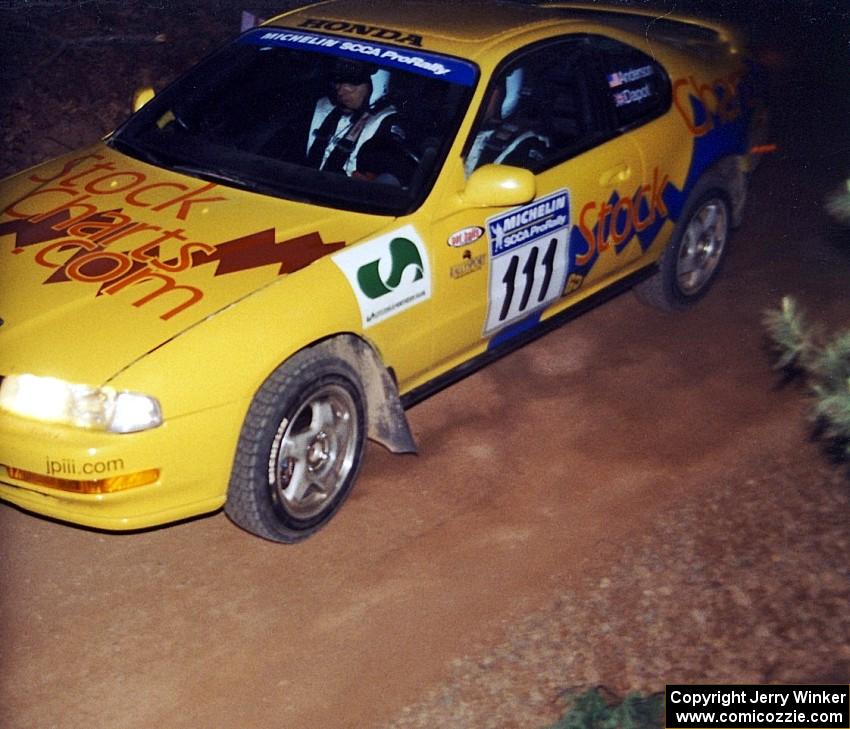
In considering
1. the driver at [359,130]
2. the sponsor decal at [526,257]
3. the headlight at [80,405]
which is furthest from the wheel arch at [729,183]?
the headlight at [80,405]

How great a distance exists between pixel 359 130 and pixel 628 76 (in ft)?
5.23

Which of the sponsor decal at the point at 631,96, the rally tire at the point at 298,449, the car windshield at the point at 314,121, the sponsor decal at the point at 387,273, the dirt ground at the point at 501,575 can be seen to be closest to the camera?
the dirt ground at the point at 501,575

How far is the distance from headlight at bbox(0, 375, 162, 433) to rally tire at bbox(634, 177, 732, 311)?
3609 mm

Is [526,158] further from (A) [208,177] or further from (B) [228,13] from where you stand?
(B) [228,13]

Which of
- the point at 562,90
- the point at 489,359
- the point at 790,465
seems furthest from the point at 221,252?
the point at 790,465

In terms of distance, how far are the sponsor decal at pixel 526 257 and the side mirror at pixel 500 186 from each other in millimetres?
208

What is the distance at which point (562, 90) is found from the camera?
6.02m

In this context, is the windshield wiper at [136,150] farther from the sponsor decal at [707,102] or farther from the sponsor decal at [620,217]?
the sponsor decal at [707,102]

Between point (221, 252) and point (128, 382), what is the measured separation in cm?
82

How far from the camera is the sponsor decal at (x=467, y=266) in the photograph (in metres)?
5.27

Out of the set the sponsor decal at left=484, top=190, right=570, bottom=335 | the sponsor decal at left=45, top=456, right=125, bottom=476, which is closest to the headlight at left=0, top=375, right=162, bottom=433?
the sponsor decal at left=45, top=456, right=125, bottom=476

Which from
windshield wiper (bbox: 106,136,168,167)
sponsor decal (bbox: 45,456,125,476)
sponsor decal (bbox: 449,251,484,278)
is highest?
windshield wiper (bbox: 106,136,168,167)

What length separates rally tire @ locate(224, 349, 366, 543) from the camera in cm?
464

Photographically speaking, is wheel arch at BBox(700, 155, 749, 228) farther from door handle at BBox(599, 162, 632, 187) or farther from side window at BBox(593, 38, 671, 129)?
door handle at BBox(599, 162, 632, 187)
